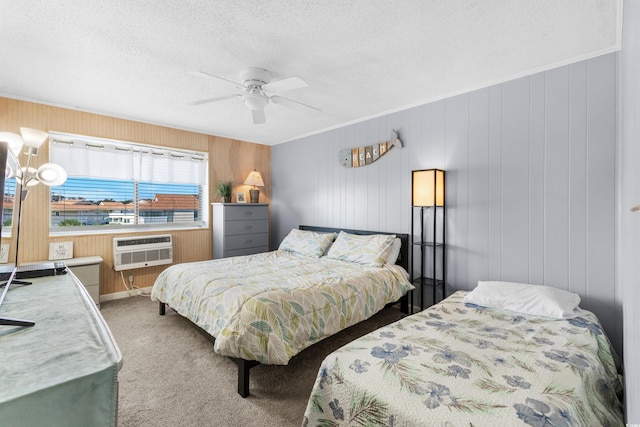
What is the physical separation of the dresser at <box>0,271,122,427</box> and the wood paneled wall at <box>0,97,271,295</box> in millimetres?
3008

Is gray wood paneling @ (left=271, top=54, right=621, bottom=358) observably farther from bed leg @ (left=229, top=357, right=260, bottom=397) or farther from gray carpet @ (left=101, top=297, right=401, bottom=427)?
bed leg @ (left=229, top=357, right=260, bottom=397)

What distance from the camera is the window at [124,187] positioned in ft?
11.9

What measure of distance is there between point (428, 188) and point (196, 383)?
2712 millimetres

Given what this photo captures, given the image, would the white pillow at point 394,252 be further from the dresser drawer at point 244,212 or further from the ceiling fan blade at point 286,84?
the dresser drawer at point 244,212

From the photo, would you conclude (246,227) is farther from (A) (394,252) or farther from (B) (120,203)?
(A) (394,252)

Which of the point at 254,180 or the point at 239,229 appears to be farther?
the point at 254,180

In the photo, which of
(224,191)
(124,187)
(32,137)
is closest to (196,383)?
(32,137)

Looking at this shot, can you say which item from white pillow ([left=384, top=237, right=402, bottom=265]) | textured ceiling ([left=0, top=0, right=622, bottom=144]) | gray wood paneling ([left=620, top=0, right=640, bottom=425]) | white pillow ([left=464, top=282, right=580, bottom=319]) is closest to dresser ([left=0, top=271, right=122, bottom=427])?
gray wood paneling ([left=620, top=0, right=640, bottom=425])

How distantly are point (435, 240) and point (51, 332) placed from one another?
304 cm

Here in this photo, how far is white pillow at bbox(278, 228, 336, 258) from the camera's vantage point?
12.5ft

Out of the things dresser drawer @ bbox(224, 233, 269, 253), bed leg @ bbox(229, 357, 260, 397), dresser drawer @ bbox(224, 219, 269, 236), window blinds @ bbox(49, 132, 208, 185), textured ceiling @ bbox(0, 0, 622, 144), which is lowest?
bed leg @ bbox(229, 357, 260, 397)

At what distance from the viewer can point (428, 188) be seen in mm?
3043

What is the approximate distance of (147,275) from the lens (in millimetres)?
4176

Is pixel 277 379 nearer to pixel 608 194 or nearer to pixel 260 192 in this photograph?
pixel 608 194
